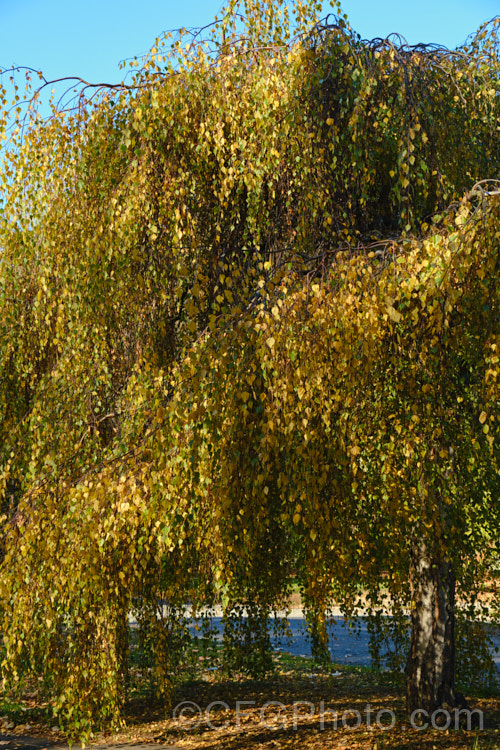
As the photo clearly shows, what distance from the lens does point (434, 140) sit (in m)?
4.93

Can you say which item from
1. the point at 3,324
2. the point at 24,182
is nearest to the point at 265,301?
the point at 24,182

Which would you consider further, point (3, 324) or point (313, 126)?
point (3, 324)

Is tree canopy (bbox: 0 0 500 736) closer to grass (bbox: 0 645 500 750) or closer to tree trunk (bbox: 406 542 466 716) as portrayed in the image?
tree trunk (bbox: 406 542 466 716)

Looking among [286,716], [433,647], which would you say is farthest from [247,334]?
[286,716]

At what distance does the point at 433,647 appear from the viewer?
20.7 ft

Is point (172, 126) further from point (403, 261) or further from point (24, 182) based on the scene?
point (403, 261)

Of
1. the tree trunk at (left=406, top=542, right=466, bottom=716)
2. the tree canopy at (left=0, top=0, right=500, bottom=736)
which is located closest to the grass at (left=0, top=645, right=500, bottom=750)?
the tree trunk at (left=406, top=542, right=466, bottom=716)

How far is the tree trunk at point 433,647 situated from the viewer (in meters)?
6.29

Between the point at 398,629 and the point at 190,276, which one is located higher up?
the point at 190,276

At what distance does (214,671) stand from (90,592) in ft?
24.7

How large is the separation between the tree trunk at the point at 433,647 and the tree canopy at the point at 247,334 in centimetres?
31

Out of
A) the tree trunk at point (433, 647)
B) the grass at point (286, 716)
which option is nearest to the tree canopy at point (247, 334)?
the tree trunk at point (433, 647)

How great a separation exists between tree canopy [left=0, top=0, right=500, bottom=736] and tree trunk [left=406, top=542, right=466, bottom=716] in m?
0.31

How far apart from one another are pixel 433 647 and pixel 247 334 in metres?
4.09
